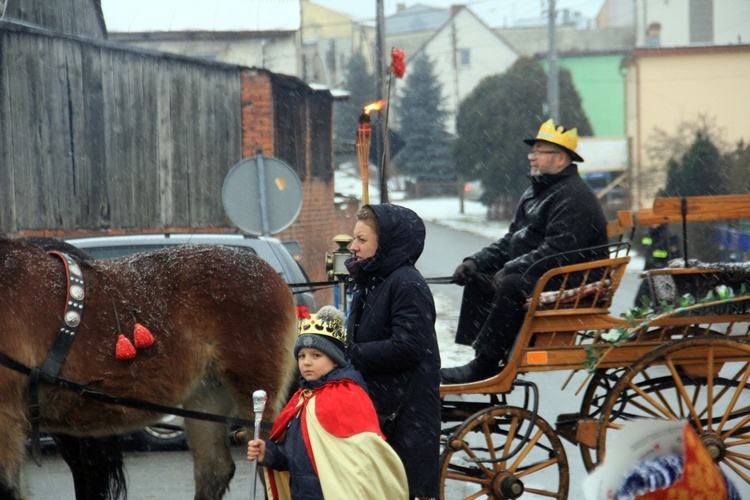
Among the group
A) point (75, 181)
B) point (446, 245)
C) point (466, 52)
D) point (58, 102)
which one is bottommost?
point (446, 245)

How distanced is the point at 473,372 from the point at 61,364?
2.31 meters

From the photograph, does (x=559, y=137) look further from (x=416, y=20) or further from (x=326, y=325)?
(x=416, y=20)

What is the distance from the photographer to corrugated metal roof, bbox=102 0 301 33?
2584cm

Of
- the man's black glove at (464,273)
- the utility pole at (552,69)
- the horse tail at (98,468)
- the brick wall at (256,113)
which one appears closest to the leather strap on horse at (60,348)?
the horse tail at (98,468)

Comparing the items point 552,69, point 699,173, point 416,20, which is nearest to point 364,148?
point 699,173

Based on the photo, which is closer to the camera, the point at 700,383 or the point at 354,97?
the point at 700,383

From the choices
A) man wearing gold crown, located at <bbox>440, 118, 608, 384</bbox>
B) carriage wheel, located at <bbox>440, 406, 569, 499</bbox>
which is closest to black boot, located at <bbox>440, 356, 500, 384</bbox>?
man wearing gold crown, located at <bbox>440, 118, 608, 384</bbox>

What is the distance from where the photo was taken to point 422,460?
170 inches

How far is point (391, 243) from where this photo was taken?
436cm

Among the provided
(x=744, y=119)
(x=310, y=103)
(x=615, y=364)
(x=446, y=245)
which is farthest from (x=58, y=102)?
(x=744, y=119)

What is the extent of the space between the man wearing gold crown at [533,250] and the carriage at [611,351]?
0.12 meters

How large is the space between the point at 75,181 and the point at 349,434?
11232mm

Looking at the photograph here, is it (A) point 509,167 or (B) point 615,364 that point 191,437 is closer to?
(B) point 615,364

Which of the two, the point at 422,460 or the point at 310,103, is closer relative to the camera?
the point at 422,460
